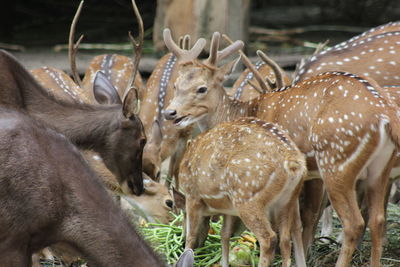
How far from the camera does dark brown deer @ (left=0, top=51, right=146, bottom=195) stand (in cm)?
644

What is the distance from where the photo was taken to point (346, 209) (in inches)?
231

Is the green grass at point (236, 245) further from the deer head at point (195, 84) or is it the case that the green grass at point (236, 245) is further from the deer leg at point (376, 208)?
the deer head at point (195, 84)

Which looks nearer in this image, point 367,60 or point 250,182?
point 250,182

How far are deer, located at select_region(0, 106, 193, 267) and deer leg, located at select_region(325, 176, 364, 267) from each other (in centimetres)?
163

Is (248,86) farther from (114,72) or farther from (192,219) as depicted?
(192,219)

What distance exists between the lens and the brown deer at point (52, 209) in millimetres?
4508

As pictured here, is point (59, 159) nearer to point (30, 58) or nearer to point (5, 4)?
point (30, 58)

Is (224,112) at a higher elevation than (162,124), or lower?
higher

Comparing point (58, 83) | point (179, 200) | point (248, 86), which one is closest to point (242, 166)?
point (179, 200)

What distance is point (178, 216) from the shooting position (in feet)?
23.9

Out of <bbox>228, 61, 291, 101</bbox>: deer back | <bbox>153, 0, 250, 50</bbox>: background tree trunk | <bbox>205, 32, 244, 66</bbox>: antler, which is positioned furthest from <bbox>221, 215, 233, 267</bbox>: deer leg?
<bbox>153, 0, 250, 50</bbox>: background tree trunk

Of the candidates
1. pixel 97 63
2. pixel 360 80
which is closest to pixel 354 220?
pixel 360 80

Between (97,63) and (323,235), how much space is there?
3429mm

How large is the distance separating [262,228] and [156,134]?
2264 mm
